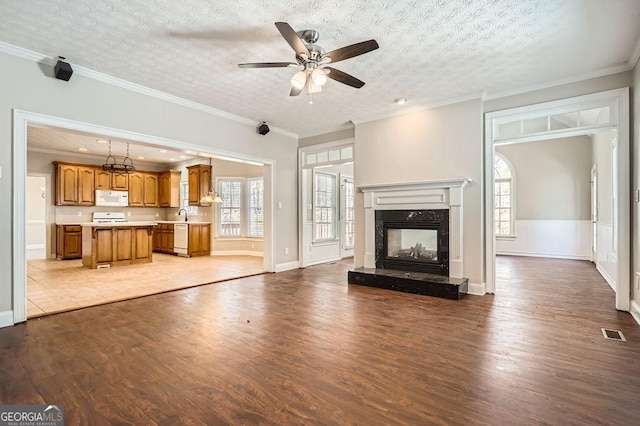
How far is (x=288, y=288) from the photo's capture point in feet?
15.8

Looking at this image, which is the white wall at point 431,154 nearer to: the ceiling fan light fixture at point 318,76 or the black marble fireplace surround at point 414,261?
the black marble fireplace surround at point 414,261

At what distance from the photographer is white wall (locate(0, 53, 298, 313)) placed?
3.18 meters

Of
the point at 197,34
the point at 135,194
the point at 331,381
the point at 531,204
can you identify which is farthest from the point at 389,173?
the point at 135,194

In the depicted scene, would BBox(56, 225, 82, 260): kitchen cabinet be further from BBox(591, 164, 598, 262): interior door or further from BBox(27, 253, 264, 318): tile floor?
BBox(591, 164, 598, 262): interior door

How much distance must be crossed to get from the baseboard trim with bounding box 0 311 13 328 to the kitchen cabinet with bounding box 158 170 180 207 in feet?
22.3

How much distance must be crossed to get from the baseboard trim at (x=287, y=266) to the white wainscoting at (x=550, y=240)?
5.77 m

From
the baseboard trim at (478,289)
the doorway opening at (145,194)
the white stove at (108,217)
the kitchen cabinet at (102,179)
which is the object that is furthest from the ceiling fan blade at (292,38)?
the white stove at (108,217)

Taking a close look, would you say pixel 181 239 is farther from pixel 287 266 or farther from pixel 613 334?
pixel 613 334

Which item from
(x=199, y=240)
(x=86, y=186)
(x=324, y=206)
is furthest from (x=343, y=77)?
(x=86, y=186)

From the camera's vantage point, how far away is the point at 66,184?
8.02 metres

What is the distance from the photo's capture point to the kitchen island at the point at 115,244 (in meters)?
6.52

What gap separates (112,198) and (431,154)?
8.70 metres

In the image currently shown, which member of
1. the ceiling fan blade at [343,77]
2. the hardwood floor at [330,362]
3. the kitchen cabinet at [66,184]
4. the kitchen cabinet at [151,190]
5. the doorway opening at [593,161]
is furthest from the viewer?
Answer: the kitchen cabinet at [151,190]

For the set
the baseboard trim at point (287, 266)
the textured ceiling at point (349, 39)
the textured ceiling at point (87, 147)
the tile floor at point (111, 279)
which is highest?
the textured ceiling at point (349, 39)
